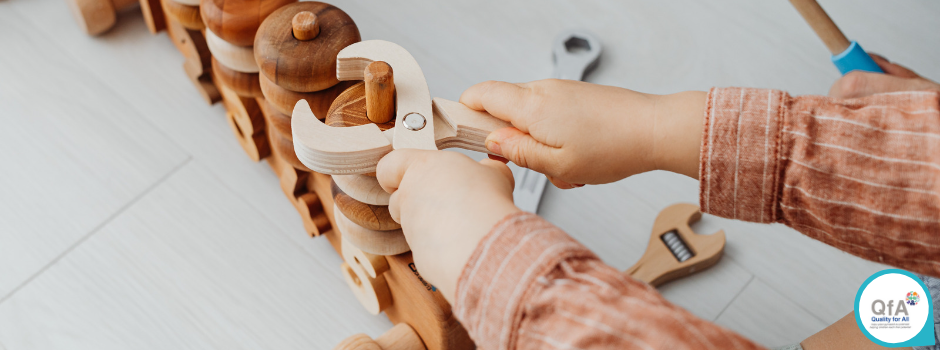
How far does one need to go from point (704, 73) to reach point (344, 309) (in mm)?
487

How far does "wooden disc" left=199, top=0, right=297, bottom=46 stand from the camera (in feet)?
1.59

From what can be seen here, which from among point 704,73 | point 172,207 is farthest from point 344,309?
point 704,73

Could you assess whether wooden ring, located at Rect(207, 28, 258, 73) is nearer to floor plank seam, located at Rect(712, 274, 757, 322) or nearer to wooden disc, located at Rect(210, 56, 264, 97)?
wooden disc, located at Rect(210, 56, 264, 97)

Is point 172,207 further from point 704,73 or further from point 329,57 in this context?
point 704,73

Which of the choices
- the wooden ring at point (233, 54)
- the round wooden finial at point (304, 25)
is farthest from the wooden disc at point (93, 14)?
the round wooden finial at point (304, 25)

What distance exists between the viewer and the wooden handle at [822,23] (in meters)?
0.53

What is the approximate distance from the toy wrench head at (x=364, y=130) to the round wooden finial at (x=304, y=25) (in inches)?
1.4

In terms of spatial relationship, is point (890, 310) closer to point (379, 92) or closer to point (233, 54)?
point (379, 92)

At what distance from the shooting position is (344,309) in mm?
602

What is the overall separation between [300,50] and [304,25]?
2 cm

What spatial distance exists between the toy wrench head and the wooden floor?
263 mm

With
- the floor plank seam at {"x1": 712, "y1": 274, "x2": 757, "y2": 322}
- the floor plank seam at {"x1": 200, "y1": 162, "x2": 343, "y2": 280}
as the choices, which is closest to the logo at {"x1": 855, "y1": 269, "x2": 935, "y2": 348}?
the floor plank seam at {"x1": 712, "y1": 274, "x2": 757, "y2": 322}

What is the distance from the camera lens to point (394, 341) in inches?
20.8

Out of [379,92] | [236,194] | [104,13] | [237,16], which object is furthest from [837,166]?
[104,13]
